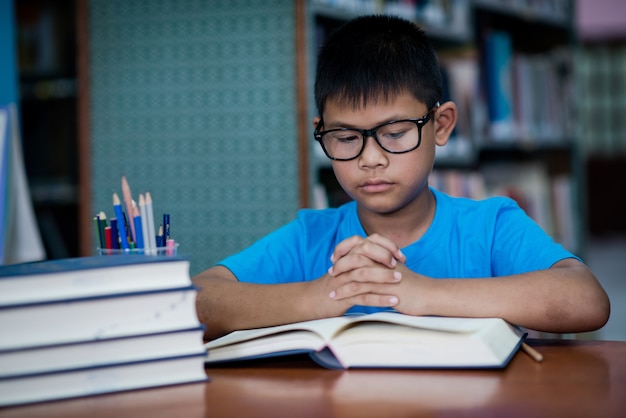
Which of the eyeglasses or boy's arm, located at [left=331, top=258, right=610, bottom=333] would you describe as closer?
boy's arm, located at [left=331, top=258, right=610, bottom=333]

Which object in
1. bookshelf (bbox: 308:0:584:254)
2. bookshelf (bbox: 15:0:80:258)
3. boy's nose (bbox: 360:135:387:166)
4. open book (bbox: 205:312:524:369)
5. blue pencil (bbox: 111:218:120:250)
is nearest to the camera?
open book (bbox: 205:312:524:369)

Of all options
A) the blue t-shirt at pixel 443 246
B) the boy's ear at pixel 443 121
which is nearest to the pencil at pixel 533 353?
the blue t-shirt at pixel 443 246

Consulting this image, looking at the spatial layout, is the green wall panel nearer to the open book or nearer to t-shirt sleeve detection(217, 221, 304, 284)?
t-shirt sleeve detection(217, 221, 304, 284)

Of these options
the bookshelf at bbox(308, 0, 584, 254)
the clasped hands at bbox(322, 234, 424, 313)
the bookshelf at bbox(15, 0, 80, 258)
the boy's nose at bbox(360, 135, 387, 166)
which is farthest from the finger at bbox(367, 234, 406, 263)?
the bookshelf at bbox(15, 0, 80, 258)

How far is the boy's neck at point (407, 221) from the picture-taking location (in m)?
1.43

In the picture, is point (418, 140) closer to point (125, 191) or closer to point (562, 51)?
point (125, 191)

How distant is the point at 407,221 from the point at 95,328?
77 cm

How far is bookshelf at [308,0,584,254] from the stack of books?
143cm

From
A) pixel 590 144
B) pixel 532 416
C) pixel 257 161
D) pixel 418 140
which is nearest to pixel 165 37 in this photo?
pixel 257 161

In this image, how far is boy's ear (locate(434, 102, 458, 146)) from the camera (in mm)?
1431

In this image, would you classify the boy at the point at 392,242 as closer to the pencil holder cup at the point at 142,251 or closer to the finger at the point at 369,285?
the finger at the point at 369,285

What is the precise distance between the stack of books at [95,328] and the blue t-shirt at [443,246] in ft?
1.83

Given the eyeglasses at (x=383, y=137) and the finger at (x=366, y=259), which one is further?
the eyeglasses at (x=383, y=137)

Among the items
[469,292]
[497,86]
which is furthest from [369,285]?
[497,86]
